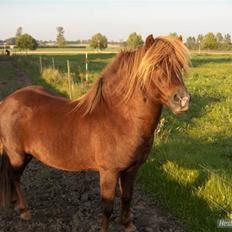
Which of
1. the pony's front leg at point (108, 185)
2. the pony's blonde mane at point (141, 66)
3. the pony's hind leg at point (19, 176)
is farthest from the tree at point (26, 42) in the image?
the pony's front leg at point (108, 185)

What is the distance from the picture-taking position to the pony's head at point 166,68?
A: 11.9 ft

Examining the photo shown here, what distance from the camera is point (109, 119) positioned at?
14.2 feet

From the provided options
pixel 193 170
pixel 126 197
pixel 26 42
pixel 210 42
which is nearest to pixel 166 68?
pixel 126 197

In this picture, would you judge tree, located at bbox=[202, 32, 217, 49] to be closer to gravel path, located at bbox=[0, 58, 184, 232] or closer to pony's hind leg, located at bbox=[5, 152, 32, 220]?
gravel path, located at bbox=[0, 58, 184, 232]

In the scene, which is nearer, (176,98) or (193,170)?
(176,98)

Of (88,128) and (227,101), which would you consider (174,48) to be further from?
A: (227,101)

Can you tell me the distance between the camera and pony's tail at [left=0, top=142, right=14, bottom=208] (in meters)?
5.27

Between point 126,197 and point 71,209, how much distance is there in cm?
95

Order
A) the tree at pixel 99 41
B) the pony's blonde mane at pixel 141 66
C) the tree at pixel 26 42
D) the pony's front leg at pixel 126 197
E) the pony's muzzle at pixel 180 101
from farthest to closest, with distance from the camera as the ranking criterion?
1. the tree at pixel 99 41
2. the tree at pixel 26 42
3. the pony's front leg at pixel 126 197
4. the pony's blonde mane at pixel 141 66
5. the pony's muzzle at pixel 180 101

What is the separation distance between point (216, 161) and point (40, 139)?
407 centimetres

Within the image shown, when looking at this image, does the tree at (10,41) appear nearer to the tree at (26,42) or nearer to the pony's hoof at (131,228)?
the tree at (26,42)

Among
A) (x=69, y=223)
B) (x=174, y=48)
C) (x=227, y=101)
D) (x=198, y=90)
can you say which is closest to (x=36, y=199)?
(x=69, y=223)

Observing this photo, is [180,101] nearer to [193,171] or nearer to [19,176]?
[19,176]

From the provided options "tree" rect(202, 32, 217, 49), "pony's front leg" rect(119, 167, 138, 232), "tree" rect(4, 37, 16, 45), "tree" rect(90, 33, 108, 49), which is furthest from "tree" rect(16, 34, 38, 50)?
"pony's front leg" rect(119, 167, 138, 232)
